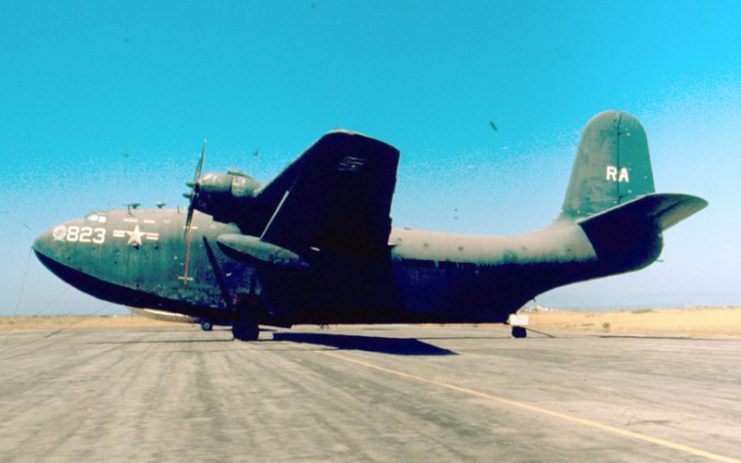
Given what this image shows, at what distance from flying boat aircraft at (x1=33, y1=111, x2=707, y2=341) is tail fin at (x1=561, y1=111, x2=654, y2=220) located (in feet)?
3.95

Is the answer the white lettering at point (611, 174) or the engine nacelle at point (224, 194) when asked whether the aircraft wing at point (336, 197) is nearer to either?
the engine nacelle at point (224, 194)

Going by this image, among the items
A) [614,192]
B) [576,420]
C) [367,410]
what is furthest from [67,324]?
[576,420]

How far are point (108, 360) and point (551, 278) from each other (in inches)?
713

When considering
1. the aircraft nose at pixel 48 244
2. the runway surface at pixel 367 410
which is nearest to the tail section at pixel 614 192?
the runway surface at pixel 367 410

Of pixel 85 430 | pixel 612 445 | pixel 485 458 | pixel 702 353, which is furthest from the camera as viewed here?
pixel 702 353

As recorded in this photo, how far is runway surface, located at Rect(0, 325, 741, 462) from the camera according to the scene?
542cm

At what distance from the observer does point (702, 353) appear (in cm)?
1748

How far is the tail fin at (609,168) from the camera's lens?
25469 mm

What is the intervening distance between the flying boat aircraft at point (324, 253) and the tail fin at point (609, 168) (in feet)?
3.95

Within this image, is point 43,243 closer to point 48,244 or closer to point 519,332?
point 48,244

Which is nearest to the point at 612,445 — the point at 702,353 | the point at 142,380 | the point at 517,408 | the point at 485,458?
the point at 485,458

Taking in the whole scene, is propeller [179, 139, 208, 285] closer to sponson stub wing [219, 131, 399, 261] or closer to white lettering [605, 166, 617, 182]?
sponson stub wing [219, 131, 399, 261]

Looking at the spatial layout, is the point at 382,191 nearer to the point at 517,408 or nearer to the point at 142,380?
the point at 142,380

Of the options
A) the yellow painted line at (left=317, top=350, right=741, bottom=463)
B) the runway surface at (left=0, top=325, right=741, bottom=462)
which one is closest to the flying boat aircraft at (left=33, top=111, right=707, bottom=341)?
the runway surface at (left=0, top=325, right=741, bottom=462)
